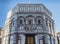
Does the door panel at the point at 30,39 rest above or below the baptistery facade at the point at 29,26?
below

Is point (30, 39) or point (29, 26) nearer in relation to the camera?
point (30, 39)

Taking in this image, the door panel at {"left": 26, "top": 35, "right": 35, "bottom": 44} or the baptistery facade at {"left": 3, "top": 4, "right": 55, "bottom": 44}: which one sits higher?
the baptistery facade at {"left": 3, "top": 4, "right": 55, "bottom": 44}

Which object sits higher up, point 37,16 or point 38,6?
point 38,6

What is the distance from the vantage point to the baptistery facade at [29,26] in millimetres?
19016

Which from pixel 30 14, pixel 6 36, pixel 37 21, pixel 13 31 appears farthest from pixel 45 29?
pixel 6 36

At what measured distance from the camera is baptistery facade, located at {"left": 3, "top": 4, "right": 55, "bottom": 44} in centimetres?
1902

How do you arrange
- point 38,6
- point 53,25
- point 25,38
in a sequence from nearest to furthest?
1. point 25,38
2. point 38,6
3. point 53,25

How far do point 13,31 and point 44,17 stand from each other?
4.29 m

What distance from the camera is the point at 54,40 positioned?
2106cm

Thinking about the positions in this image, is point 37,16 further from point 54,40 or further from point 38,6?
point 54,40

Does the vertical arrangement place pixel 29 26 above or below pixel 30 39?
above

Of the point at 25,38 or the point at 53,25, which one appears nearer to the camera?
the point at 25,38

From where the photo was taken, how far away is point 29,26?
19.4 m

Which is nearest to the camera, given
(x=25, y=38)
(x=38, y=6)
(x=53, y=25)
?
(x=25, y=38)
